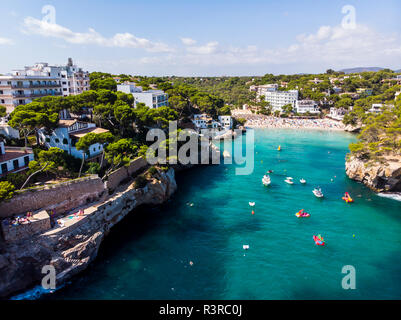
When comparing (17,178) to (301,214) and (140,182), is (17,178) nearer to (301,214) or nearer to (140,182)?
(140,182)

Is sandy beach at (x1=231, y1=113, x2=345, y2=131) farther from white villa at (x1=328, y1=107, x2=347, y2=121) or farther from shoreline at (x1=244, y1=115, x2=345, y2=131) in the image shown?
white villa at (x1=328, y1=107, x2=347, y2=121)

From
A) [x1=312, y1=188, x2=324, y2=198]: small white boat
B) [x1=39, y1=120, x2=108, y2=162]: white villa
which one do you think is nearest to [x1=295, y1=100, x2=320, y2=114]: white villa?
[x1=312, y1=188, x2=324, y2=198]: small white boat

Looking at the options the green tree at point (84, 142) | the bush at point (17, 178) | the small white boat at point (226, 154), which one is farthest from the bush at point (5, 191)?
the small white boat at point (226, 154)

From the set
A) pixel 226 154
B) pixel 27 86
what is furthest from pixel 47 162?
pixel 226 154

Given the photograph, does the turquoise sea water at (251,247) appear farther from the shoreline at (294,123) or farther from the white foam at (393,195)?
the shoreline at (294,123)

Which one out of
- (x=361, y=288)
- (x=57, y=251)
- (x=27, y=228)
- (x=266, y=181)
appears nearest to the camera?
(x=361, y=288)

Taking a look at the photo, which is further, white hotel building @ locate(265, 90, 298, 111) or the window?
white hotel building @ locate(265, 90, 298, 111)
